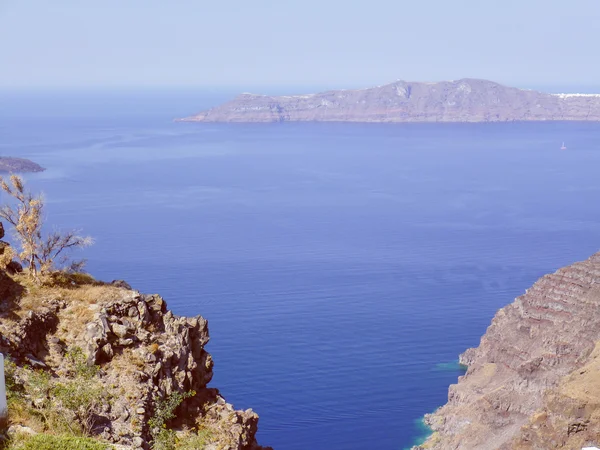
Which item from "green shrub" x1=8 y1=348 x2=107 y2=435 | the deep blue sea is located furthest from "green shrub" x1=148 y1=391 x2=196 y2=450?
the deep blue sea

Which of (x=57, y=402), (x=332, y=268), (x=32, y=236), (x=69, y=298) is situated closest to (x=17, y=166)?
(x=332, y=268)

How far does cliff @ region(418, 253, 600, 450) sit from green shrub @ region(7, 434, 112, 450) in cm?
3245

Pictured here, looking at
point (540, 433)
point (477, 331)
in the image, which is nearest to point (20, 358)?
point (540, 433)

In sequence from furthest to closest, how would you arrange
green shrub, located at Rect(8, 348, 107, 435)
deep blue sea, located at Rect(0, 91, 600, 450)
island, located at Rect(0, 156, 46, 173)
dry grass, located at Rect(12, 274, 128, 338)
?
1. island, located at Rect(0, 156, 46, 173)
2. deep blue sea, located at Rect(0, 91, 600, 450)
3. dry grass, located at Rect(12, 274, 128, 338)
4. green shrub, located at Rect(8, 348, 107, 435)

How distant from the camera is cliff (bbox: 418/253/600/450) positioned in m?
47.5

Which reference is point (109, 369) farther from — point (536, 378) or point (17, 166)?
point (17, 166)

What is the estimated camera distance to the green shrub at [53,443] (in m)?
19.5

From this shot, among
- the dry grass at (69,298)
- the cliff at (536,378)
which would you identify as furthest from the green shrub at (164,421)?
the cliff at (536,378)

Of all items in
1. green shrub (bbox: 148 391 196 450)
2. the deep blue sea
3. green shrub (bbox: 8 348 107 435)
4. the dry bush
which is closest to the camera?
green shrub (bbox: 8 348 107 435)

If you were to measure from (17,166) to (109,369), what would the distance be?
563 feet

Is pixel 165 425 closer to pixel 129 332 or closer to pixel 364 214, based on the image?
pixel 129 332

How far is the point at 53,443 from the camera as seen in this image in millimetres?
19688

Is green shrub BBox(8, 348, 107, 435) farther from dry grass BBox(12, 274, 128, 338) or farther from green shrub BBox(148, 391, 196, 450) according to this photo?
dry grass BBox(12, 274, 128, 338)

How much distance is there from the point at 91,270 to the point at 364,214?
60.5 metres
